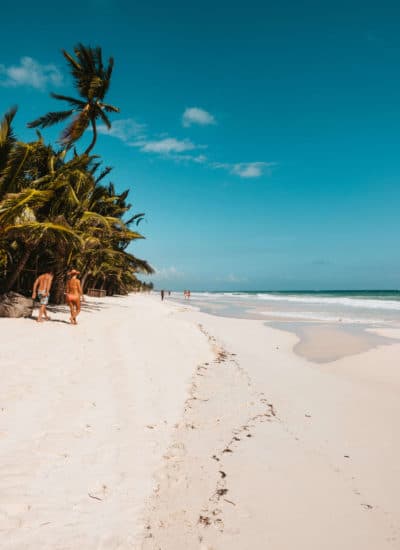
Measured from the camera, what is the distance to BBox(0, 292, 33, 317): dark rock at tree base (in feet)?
32.9

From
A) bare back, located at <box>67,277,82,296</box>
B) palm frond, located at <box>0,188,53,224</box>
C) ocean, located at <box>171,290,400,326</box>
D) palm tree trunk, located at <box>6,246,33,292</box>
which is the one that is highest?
palm frond, located at <box>0,188,53,224</box>

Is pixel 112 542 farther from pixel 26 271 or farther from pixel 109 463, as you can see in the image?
pixel 26 271

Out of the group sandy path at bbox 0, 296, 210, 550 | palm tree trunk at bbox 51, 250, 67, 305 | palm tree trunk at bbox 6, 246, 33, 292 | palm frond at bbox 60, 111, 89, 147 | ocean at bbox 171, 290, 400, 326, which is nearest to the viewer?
sandy path at bbox 0, 296, 210, 550

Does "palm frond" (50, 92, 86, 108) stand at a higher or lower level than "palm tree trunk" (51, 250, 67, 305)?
higher

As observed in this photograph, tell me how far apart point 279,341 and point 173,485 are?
29.2 ft

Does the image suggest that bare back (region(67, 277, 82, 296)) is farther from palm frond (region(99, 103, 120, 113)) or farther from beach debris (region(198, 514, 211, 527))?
palm frond (region(99, 103, 120, 113))

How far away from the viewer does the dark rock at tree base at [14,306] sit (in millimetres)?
10039

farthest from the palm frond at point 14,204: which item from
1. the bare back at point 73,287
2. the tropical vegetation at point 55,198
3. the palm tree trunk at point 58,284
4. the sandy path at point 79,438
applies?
the palm tree trunk at point 58,284

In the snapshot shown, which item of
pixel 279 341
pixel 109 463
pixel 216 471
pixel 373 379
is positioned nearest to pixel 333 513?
pixel 216 471

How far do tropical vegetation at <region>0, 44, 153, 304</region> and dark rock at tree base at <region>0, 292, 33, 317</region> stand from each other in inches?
68.9

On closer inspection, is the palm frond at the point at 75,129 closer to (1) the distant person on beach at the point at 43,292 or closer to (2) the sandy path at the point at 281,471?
(1) the distant person on beach at the point at 43,292

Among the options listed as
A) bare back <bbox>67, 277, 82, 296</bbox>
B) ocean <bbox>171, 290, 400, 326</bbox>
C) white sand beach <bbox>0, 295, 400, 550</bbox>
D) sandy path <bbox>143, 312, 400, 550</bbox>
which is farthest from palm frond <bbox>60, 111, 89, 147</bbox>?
sandy path <bbox>143, 312, 400, 550</bbox>

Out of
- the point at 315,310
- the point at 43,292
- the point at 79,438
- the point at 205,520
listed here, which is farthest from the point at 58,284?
the point at 315,310

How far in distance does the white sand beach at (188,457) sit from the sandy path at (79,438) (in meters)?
0.01
